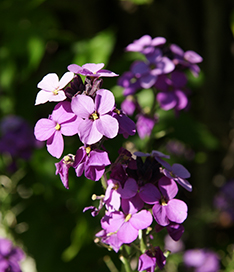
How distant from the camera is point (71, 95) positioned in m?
0.81

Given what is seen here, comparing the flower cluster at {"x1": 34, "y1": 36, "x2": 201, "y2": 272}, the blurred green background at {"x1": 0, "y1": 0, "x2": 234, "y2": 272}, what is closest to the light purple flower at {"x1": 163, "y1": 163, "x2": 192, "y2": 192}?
the flower cluster at {"x1": 34, "y1": 36, "x2": 201, "y2": 272}

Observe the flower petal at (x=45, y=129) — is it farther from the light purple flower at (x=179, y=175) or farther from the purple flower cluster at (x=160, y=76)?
the purple flower cluster at (x=160, y=76)

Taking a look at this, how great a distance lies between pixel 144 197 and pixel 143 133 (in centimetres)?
62

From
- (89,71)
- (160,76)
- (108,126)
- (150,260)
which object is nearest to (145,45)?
(160,76)

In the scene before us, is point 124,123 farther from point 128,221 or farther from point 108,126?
point 128,221

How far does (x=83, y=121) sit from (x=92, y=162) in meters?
0.09

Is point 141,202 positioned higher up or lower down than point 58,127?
lower down

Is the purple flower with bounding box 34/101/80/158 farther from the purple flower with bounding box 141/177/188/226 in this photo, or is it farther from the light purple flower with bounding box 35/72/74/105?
the purple flower with bounding box 141/177/188/226

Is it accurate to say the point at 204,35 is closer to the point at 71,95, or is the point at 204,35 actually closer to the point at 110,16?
the point at 110,16

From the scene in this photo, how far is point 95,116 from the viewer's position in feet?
2.53

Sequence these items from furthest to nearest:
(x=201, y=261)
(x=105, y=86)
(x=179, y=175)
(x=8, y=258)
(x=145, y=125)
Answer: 1. (x=201, y=261)
2. (x=105, y=86)
3. (x=145, y=125)
4. (x=8, y=258)
5. (x=179, y=175)

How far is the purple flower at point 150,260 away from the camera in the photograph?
833 millimetres

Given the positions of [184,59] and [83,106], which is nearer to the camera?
[83,106]

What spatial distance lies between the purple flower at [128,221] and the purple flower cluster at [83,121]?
106mm
